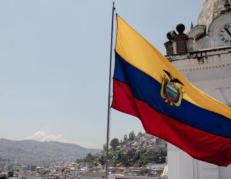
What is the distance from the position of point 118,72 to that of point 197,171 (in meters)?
6.16

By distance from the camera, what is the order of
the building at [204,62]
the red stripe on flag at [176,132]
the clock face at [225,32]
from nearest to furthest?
the red stripe on flag at [176,132] → the building at [204,62] → the clock face at [225,32]

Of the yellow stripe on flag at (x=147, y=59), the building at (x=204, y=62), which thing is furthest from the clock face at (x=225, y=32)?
the yellow stripe on flag at (x=147, y=59)

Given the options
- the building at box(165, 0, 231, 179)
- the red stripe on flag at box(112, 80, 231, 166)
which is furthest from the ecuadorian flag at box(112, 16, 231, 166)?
the building at box(165, 0, 231, 179)

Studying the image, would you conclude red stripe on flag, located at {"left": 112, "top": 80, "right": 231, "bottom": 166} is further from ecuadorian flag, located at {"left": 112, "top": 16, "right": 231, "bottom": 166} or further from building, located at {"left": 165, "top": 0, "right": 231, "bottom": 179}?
building, located at {"left": 165, "top": 0, "right": 231, "bottom": 179}

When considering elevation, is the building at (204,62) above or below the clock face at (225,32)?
below

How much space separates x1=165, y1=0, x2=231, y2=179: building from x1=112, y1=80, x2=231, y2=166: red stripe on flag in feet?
15.4

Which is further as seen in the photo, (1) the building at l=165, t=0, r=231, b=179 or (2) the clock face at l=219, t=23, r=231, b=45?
(2) the clock face at l=219, t=23, r=231, b=45

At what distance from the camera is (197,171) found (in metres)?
12.2

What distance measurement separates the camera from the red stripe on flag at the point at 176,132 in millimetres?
7270

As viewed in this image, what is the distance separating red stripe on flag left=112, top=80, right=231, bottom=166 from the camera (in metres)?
7.27

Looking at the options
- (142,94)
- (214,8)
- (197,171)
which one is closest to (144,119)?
(142,94)

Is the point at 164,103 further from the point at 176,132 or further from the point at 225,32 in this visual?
the point at 225,32

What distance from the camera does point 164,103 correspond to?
7406 millimetres

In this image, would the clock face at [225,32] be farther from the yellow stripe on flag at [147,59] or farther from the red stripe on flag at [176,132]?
the red stripe on flag at [176,132]
